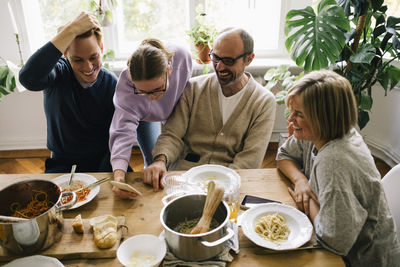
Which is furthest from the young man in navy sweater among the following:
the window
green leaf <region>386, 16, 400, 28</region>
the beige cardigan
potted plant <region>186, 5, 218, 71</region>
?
green leaf <region>386, 16, 400, 28</region>

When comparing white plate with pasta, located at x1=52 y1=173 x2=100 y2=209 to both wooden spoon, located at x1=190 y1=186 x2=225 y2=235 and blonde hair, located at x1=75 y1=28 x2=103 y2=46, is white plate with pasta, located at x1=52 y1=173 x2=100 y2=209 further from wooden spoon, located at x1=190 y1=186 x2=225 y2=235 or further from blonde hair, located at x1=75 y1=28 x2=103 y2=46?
blonde hair, located at x1=75 y1=28 x2=103 y2=46

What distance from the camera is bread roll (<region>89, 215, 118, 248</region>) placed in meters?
0.99

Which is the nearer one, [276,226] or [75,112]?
[276,226]

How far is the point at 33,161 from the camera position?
326cm

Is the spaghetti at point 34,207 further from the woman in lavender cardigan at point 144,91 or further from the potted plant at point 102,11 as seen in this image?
the potted plant at point 102,11

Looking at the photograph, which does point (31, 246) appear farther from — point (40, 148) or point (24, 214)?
point (40, 148)

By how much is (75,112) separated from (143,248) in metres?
1.12

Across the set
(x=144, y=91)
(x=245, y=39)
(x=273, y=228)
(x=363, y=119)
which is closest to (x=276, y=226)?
(x=273, y=228)

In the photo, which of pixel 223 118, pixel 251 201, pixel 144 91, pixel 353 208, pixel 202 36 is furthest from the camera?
pixel 202 36

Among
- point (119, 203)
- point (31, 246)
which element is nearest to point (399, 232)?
point (119, 203)

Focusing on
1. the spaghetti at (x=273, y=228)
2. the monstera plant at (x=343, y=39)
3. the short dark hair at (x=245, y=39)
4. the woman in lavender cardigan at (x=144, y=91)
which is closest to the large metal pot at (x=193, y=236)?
the spaghetti at (x=273, y=228)

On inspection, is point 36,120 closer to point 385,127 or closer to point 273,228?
point 273,228

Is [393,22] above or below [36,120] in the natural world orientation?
above

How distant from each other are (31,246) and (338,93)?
1.12 meters
